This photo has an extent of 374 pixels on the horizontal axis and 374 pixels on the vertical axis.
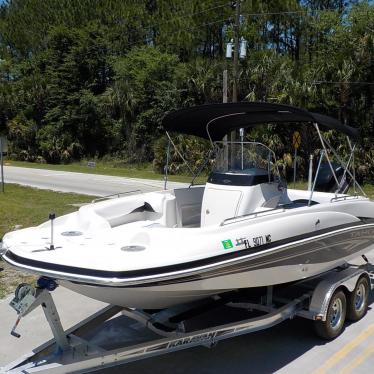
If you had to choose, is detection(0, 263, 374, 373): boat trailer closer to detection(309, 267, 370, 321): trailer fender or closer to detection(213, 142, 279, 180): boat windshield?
detection(309, 267, 370, 321): trailer fender

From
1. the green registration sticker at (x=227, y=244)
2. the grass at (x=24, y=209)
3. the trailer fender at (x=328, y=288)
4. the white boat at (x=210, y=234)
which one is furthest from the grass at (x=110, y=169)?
the green registration sticker at (x=227, y=244)

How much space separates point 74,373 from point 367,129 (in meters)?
21.9

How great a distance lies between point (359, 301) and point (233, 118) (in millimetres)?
2627

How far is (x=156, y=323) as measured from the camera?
14.5 ft

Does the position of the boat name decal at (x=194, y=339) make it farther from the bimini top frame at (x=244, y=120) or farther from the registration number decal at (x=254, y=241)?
the bimini top frame at (x=244, y=120)

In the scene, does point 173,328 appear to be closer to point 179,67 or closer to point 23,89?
point 179,67

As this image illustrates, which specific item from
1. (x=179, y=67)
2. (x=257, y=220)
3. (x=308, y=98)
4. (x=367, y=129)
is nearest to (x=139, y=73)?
(x=179, y=67)

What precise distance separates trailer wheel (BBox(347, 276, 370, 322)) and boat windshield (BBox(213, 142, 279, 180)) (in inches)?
59.8

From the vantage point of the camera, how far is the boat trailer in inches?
146

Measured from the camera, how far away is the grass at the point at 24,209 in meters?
6.77

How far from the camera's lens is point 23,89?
146 ft

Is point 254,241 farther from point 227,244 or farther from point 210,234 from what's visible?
point 210,234

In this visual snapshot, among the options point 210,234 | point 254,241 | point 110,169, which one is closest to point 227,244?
point 210,234

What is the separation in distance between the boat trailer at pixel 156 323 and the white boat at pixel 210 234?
0.24 meters
